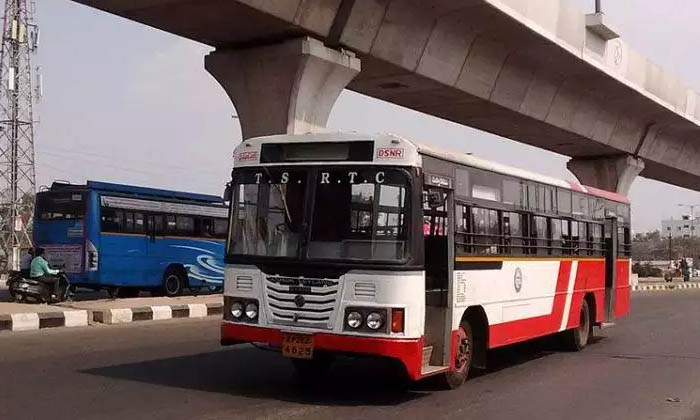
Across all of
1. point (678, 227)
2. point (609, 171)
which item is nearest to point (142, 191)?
point (609, 171)

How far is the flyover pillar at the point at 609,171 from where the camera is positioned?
3197 centimetres

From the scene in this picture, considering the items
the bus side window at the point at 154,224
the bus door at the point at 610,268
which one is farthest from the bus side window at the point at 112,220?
the bus door at the point at 610,268

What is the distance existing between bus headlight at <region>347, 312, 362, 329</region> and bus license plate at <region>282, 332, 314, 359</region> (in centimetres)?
42

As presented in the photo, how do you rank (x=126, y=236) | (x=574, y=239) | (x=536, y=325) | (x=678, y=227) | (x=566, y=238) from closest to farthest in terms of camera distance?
(x=536, y=325)
(x=566, y=238)
(x=574, y=239)
(x=126, y=236)
(x=678, y=227)

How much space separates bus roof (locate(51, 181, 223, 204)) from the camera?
20.6 m

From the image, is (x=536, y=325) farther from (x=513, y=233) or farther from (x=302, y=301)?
(x=302, y=301)

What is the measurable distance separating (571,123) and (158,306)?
15.2 metres

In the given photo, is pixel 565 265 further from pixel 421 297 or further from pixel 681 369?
pixel 421 297

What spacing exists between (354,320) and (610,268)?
8.45m

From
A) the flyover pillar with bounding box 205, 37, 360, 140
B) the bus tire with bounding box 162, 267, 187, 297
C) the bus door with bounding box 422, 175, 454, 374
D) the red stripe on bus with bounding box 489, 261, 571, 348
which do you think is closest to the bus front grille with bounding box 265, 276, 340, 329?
the bus door with bounding box 422, 175, 454, 374

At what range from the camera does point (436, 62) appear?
18.4 m

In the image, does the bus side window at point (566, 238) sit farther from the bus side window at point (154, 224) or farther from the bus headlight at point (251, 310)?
the bus side window at point (154, 224)

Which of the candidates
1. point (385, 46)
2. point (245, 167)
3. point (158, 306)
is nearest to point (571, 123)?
point (385, 46)

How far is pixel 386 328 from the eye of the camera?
25.0ft
